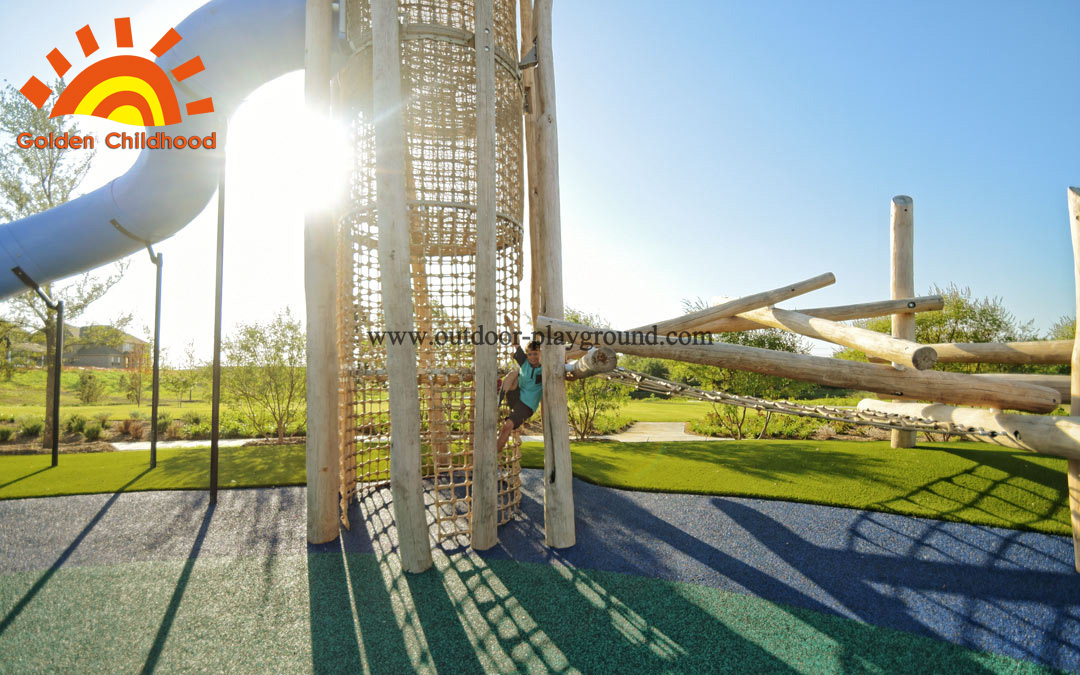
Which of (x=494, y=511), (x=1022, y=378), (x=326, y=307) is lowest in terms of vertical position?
(x=494, y=511)

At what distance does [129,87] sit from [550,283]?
584cm

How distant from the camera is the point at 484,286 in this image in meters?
4.09

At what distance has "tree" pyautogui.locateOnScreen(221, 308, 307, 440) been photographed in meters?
11.0

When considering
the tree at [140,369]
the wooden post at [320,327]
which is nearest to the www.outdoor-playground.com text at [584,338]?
the wooden post at [320,327]

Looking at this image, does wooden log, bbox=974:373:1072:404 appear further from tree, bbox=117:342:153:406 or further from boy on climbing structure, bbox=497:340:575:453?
tree, bbox=117:342:153:406

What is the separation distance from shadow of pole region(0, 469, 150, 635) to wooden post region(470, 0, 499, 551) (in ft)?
10.1

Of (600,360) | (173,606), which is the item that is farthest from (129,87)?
(600,360)

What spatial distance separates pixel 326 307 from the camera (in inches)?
174

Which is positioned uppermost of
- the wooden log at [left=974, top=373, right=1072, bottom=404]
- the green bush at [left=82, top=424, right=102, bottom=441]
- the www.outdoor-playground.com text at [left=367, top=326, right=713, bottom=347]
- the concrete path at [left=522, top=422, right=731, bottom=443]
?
the www.outdoor-playground.com text at [left=367, top=326, right=713, bottom=347]

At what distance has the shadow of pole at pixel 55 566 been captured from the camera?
325cm

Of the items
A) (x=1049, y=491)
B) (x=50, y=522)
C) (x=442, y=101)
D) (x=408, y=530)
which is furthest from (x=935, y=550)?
(x=50, y=522)

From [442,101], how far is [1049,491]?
25.6ft

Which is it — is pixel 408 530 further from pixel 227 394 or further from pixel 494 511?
pixel 227 394

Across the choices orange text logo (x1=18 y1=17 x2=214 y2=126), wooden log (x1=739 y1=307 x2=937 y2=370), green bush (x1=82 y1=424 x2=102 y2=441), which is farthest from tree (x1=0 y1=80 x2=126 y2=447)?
wooden log (x1=739 y1=307 x2=937 y2=370)
